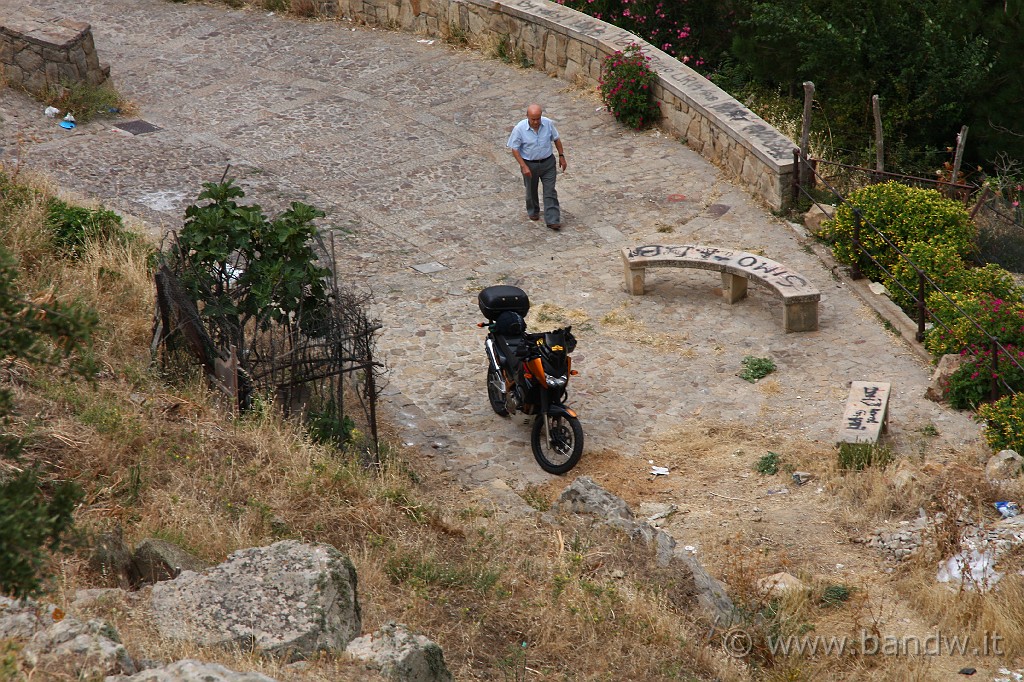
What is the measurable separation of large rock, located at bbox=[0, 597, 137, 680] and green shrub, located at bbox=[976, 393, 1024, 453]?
6379 mm

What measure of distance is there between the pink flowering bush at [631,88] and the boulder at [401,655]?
405 inches

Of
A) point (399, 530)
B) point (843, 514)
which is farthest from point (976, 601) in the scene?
point (399, 530)

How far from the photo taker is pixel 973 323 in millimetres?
9070

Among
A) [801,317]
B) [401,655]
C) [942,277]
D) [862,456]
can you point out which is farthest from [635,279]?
[401,655]

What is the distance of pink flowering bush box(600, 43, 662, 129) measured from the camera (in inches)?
555

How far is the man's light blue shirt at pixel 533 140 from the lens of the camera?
39.2 feet

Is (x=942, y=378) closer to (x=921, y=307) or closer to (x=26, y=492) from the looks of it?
(x=921, y=307)

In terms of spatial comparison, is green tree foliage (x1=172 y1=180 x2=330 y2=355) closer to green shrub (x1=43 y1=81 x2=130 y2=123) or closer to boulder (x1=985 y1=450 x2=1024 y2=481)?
boulder (x1=985 y1=450 x2=1024 y2=481)

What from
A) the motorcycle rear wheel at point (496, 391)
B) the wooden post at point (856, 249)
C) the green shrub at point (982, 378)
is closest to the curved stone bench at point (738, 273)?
the wooden post at point (856, 249)

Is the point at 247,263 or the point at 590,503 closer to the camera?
the point at 590,503

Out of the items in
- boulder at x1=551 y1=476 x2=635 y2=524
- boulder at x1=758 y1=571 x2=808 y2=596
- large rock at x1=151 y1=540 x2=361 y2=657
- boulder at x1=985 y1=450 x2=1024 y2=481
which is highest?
large rock at x1=151 y1=540 x2=361 y2=657

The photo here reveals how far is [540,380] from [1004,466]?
3.33 metres

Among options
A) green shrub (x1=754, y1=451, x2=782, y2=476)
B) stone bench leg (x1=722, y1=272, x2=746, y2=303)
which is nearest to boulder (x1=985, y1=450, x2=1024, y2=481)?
green shrub (x1=754, y1=451, x2=782, y2=476)

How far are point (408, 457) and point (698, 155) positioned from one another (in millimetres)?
6793
